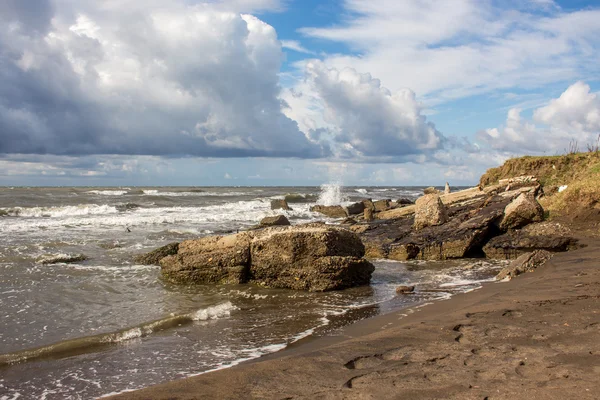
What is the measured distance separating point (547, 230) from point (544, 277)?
392 centimetres

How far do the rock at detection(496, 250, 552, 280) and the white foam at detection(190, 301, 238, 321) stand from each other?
17.4 feet

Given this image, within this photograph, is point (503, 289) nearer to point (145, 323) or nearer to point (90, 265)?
point (145, 323)

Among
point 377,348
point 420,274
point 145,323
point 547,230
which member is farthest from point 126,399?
point 547,230

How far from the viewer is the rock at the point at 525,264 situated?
892cm

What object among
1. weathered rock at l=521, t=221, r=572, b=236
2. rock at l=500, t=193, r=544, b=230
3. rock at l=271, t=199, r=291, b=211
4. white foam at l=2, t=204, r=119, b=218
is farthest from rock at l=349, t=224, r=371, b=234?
white foam at l=2, t=204, r=119, b=218

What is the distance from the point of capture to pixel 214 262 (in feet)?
31.4

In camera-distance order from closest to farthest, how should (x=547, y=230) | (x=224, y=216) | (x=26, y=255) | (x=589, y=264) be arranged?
1. (x=589, y=264)
2. (x=547, y=230)
3. (x=26, y=255)
4. (x=224, y=216)

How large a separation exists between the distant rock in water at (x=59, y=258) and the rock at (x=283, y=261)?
149 inches

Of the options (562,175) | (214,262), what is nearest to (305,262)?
(214,262)

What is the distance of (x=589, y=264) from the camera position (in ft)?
27.7

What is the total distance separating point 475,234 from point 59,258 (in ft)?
Result: 35.8

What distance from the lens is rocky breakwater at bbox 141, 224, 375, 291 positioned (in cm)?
898

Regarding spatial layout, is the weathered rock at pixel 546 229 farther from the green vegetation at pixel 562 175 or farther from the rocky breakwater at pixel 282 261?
the rocky breakwater at pixel 282 261

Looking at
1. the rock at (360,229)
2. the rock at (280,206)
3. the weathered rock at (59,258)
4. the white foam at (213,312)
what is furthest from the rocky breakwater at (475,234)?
A: the rock at (280,206)
